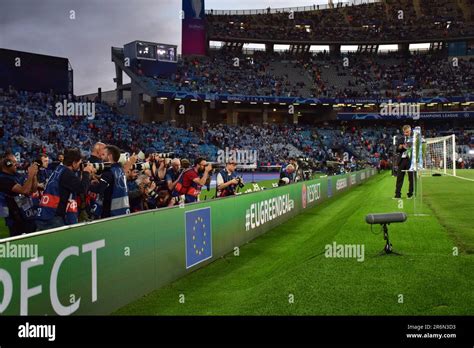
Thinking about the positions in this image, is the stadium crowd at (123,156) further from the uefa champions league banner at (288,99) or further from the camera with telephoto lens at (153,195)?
the uefa champions league banner at (288,99)

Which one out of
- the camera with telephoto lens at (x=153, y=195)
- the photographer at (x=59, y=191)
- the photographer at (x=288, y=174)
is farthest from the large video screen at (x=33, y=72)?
the photographer at (x=59, y=191)

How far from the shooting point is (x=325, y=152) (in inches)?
2260

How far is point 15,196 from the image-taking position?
26.7 ft

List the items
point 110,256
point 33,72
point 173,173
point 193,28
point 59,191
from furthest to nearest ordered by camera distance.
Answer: point 193,28 < point 33,72 < point 173,173 < point 59,191 < point 110,256

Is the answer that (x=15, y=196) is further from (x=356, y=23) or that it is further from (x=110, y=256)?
(x=356, y=23)

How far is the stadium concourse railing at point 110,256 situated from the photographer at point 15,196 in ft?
5.56

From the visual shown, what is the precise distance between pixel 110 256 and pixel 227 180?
6.95 m

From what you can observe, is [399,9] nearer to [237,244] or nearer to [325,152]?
[325,152]

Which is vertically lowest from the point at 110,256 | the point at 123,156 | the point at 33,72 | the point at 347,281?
the point at 347,281

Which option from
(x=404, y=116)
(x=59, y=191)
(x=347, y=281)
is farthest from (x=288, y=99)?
(x=59, y=191)

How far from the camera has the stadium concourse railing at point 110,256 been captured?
180 inches
